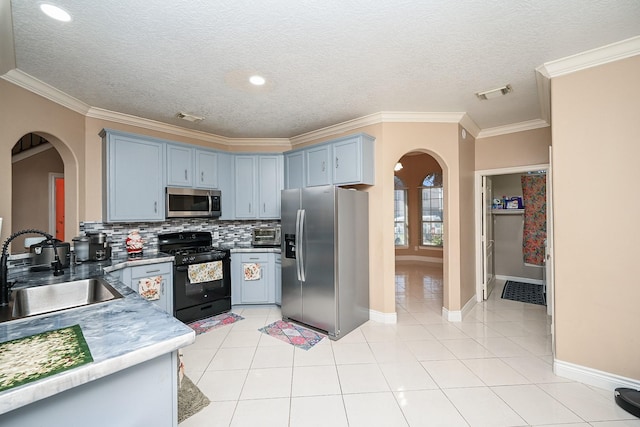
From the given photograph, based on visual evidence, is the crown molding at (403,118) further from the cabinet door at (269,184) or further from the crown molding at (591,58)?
the cabinet door at (269,184)

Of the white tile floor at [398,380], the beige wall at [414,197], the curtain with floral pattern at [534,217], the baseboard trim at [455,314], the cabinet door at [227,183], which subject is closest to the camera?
the white tile floor at [398,380]

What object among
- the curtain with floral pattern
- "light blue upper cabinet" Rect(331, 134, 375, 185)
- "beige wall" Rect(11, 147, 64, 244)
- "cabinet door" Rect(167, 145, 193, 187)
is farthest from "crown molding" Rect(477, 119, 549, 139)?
"beige wall" Rect(11, 147, 64, 244)

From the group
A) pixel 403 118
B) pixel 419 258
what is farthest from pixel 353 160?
pixel 419 258

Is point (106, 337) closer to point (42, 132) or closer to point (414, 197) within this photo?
point (42, 132)

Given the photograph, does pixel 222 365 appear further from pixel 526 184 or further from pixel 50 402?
pixel 526 184

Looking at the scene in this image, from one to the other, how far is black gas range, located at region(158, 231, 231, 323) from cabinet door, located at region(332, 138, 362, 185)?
187cm

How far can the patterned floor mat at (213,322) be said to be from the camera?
331 cm

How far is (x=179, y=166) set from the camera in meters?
3.69

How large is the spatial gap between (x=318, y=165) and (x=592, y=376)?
3288 mm

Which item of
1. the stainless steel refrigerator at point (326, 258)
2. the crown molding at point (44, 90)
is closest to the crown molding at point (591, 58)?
the stainless steel refrigerator at point (326, 258)

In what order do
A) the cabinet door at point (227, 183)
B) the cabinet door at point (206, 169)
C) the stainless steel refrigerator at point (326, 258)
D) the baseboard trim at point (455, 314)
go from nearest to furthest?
the stainless steel refrigerator at point (326, 258)
the baseboard trim at point (455, 314)
the cabinet door at point (206, 169)
the cabinet door at point (227, 183)

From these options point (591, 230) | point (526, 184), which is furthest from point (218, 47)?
point (526, 184)

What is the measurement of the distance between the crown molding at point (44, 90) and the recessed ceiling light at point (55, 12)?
3.44ft

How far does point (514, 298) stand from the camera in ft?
14.5
